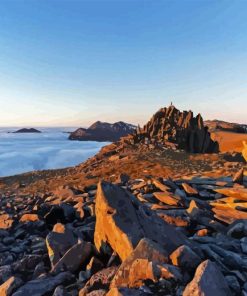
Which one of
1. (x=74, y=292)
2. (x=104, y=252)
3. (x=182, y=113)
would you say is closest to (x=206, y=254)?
(x=104, y=252)

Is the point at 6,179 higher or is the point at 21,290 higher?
the point at 21,290

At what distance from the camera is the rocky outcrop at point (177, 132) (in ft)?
91.0

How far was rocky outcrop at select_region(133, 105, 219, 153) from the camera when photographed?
91.0 feet

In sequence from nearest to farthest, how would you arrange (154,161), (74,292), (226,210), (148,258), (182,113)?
(148,258), (74,292), (226,210), (154,161), (182,113)

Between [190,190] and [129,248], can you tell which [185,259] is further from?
[190,190]

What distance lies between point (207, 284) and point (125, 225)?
1.78 m

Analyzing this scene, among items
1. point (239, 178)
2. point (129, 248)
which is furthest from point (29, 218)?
point (239, 178)

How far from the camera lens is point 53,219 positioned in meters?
7.91

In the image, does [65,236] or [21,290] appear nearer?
[21,290]

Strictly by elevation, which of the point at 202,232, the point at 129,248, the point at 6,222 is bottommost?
the point at 6,222

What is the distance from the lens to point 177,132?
28.3m

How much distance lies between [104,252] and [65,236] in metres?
0.93

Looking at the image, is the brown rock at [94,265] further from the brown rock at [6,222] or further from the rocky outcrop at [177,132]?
the rocky outcrop at [177,132]

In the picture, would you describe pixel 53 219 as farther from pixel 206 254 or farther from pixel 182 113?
pixel 182 113
